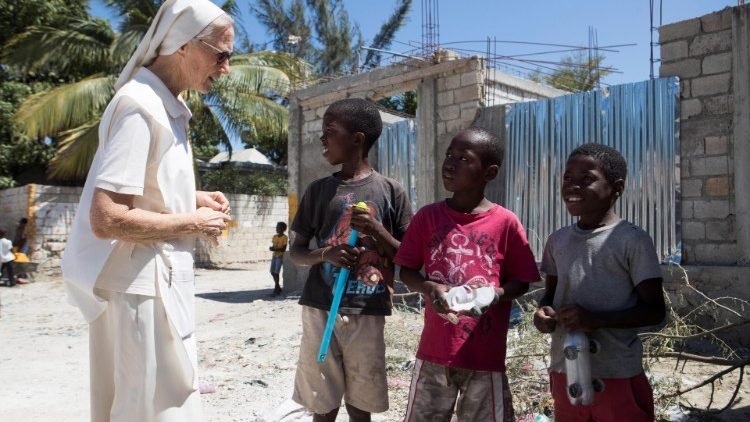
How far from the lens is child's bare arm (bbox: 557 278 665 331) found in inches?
81.8

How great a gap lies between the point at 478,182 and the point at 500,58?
5.58 metres

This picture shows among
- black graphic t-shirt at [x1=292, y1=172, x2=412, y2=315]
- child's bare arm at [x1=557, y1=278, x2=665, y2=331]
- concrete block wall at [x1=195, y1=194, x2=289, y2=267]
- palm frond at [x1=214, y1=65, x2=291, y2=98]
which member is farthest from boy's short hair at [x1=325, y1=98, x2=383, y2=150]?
concrete block wall at [x1=195, y1=194, x2=289, y2=267]

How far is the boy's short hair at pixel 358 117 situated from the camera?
8.98 ft

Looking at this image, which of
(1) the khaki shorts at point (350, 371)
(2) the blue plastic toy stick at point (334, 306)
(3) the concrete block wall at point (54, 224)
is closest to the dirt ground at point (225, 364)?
(1) the khaki shorts at point (350, 371)

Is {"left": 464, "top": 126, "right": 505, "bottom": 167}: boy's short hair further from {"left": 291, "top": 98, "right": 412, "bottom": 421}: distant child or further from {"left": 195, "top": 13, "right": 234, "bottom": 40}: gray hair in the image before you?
{"left": 195, "top": 13, "right": 234, "bottom": 40}: gray hair

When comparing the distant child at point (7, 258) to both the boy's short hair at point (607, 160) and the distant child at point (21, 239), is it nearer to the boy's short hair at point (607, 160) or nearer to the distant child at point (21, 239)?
the distant child at point (21, 239)

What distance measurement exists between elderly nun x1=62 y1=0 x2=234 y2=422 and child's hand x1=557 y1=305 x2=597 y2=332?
1192 millimetres

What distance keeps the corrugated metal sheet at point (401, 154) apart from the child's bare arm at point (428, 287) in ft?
19.4

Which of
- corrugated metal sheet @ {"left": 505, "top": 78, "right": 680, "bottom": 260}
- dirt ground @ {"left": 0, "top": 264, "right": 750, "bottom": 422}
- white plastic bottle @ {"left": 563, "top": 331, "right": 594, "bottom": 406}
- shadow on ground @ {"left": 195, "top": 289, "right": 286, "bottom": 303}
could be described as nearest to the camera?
white plastic bottle @ {"left": 563, "top": 331, "right": 594, "bottom": 406}

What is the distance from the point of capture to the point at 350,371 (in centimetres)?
262

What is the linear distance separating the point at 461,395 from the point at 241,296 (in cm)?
900

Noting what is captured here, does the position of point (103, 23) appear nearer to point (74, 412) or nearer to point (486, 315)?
point (74, 412)

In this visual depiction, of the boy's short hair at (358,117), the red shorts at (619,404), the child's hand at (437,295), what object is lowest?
the red shorts at (619,404)

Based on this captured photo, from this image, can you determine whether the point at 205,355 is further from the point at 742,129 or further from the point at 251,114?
the point at 251,114
